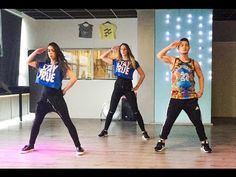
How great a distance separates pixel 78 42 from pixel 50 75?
3741 mm

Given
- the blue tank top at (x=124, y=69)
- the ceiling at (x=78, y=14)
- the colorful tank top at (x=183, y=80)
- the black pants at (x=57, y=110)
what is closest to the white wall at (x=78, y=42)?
the ceiling at (x=78, y=14)

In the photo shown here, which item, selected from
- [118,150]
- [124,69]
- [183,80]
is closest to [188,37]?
[124,69]

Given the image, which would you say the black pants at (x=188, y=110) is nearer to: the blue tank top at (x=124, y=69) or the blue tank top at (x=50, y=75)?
the blue tank top at (x=124, y=69)

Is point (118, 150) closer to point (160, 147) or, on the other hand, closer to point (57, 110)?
point (160, 147)

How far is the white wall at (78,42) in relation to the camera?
7301mm

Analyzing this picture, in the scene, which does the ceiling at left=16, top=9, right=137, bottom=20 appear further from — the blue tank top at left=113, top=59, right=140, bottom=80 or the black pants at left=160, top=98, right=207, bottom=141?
the black pants at left=160, top=98, right=207, bottom=141

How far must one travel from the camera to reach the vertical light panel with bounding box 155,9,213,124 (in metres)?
6.03

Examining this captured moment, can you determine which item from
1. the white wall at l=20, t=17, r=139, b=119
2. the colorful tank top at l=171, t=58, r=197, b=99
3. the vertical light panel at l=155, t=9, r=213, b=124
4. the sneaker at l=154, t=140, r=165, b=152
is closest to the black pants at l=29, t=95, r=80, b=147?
the sneaker at l=154, t=140, r=165, b=152

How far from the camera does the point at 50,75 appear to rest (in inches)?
147

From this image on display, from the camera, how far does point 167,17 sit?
20.1 feet

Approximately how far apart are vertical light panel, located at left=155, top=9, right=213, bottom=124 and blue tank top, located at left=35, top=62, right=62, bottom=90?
2.75 metres
